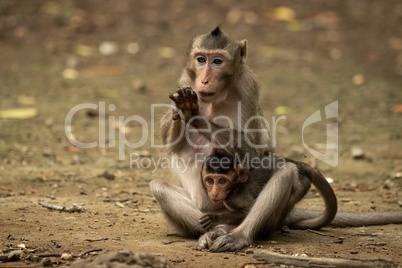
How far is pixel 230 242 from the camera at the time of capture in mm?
4879

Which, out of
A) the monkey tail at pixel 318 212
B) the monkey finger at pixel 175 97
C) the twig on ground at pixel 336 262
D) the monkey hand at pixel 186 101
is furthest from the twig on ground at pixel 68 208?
the twig on ground at pixel 336 262

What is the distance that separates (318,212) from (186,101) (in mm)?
1833

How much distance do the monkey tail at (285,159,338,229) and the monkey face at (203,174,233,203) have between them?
0.71m

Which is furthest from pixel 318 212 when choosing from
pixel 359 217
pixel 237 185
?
pixel 237 185

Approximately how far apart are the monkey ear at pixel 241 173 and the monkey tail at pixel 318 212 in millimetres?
556

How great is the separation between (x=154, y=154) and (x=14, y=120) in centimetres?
241

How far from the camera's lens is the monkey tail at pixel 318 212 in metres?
5.41

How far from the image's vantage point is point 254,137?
5.36 meters

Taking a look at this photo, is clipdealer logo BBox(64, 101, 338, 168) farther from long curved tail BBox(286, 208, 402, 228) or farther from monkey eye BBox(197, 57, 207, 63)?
long curved tail BBox(286, 208, 402, 228)

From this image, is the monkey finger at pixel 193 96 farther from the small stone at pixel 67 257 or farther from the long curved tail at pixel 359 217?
the long curved tail at pixel 359 217

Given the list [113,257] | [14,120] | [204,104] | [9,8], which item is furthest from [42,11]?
[113,257]

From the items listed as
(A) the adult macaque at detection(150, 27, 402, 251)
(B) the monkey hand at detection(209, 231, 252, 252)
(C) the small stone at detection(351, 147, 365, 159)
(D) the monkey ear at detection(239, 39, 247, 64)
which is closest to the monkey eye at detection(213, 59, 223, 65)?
(A) the adult macaque at detection(150, 27, 402, 251)

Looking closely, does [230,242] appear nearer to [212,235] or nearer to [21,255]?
[212,235]

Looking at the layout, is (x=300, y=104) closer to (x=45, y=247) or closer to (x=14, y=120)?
(x=14, y=120)
